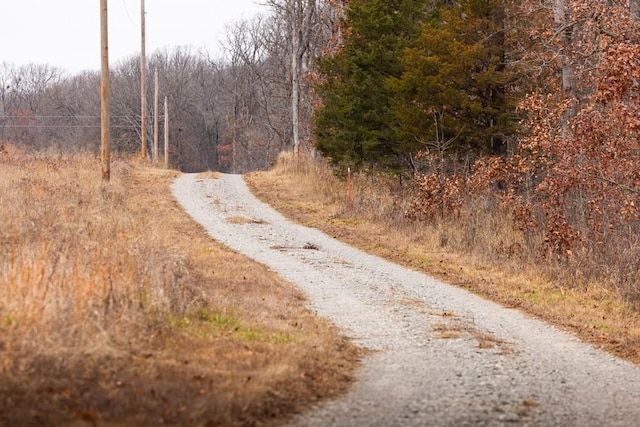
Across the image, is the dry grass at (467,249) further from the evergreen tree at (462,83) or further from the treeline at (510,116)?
the evergreen tree at (462,83)

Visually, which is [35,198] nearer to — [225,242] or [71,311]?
[225,242]

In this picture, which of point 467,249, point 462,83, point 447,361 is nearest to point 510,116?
point 462,83

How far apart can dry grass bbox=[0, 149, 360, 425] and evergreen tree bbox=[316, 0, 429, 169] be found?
14762 mm

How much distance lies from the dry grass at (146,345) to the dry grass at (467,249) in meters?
3.47

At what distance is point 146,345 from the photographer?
7367 millimetres

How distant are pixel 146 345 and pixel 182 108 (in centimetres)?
8127

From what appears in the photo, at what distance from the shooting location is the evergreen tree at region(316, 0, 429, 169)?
2661cm

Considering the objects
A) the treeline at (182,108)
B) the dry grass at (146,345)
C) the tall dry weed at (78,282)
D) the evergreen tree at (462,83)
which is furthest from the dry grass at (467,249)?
the treeline at (182,108)

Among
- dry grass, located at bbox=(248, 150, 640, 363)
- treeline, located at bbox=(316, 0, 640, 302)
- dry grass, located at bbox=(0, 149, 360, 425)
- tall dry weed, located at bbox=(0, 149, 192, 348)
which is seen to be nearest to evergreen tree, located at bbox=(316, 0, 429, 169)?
treeline, located at bbox=(316, 0, 640, 302)

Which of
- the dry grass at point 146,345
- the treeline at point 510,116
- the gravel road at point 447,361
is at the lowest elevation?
the gravel road at point 447,361

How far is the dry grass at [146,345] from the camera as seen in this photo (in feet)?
19.1

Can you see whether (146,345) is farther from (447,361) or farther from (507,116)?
(507,116)

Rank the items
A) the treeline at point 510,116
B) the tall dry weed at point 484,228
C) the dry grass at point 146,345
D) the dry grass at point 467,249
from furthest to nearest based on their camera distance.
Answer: the treeline at point 510,116 → the tall dry weed at point 484,228 → the dry grass at point 467,249 → the dry grass at point 146,345

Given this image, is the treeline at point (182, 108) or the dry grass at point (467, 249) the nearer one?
the dry grass at point (467, 249)
